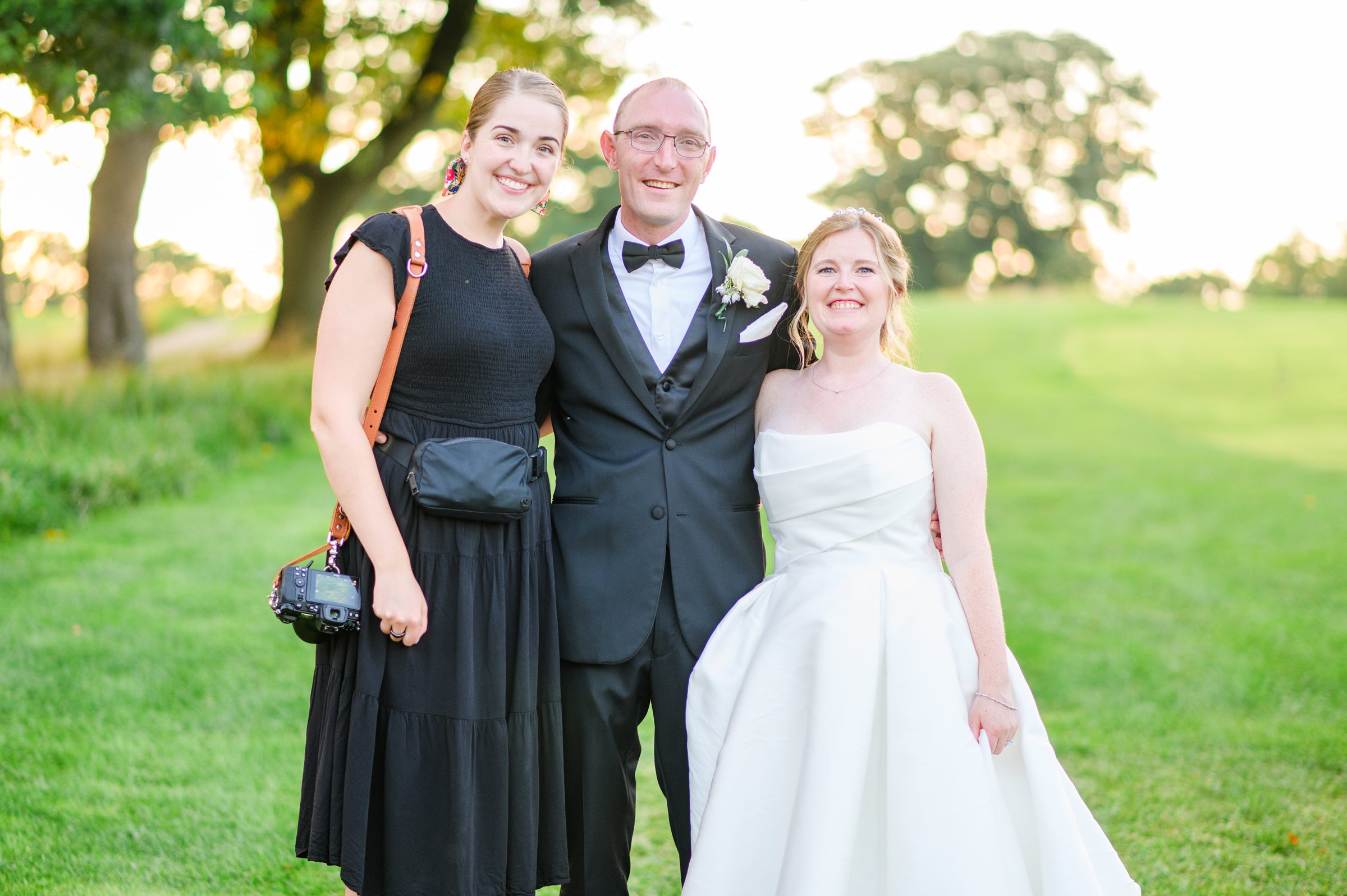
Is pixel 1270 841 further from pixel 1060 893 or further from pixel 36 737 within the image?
pixel 36 737

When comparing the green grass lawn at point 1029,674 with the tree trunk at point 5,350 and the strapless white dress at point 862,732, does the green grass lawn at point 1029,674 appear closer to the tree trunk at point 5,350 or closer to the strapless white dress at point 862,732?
the strapless white dress at point 862,732

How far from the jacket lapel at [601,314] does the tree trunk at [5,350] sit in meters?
7.76

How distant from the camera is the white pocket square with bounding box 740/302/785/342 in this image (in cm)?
305

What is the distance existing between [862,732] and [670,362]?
108 cm

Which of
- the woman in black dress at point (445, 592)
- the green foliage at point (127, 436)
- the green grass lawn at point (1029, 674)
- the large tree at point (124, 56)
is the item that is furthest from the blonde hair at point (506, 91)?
the green foliage at point (127, 436)

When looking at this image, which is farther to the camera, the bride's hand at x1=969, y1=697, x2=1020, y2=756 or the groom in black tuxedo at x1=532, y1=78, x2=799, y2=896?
the groom in black tuxedo at x1=532, y1=78, x2=799, y2=896

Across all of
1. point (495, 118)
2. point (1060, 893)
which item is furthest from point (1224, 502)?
point (495, 118)

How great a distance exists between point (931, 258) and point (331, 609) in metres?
37.9

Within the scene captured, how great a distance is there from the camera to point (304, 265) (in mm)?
15008

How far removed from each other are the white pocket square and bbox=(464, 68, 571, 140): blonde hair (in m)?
0.72

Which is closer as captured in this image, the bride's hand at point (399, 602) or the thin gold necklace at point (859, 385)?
the bride's hand at point (399, 602)

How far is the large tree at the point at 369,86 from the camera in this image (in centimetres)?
1278

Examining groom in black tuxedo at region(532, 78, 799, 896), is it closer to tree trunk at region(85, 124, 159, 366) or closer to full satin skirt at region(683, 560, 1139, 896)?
full satin skirt at region(683, 560, 1139, 896)

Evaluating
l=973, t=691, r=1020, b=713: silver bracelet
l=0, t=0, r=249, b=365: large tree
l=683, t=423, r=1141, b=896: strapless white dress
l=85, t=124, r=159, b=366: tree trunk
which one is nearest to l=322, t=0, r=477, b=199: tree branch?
l=85, t=124, r=159, b=366: tree trunk
